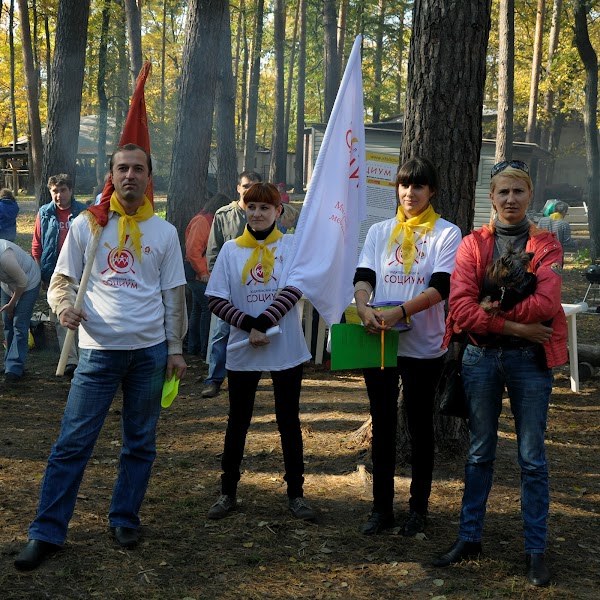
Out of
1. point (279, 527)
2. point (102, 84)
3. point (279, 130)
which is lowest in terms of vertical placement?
point (279, 527)

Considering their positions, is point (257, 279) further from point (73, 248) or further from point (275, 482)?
point (275, 482)

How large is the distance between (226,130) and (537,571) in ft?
61.2

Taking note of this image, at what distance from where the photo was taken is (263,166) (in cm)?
6291

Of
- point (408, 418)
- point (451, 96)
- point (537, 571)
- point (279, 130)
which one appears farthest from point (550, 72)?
point (537, 571)

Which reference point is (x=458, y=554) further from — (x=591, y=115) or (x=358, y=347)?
(x=591, y=115)

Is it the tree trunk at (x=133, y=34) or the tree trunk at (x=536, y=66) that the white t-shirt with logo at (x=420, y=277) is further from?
the tree trunk at (x=536, y=66)

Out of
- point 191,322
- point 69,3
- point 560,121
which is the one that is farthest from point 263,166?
point 191,322

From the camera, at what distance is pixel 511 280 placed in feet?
13.8

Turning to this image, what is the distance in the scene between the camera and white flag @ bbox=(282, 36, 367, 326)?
536 cm

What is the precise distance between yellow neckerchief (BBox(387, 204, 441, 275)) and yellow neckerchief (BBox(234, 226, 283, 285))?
758 millimetres

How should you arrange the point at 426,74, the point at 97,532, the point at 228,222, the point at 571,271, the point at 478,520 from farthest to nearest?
the point at 571,271 < the point at 228,222 < the point at 426,74 < the point at 97,532 < the point at 478,520

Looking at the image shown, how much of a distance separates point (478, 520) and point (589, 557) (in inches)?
30.6

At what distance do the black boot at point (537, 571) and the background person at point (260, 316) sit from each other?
1402 mm

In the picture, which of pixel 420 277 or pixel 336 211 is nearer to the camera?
pixel 420 277
